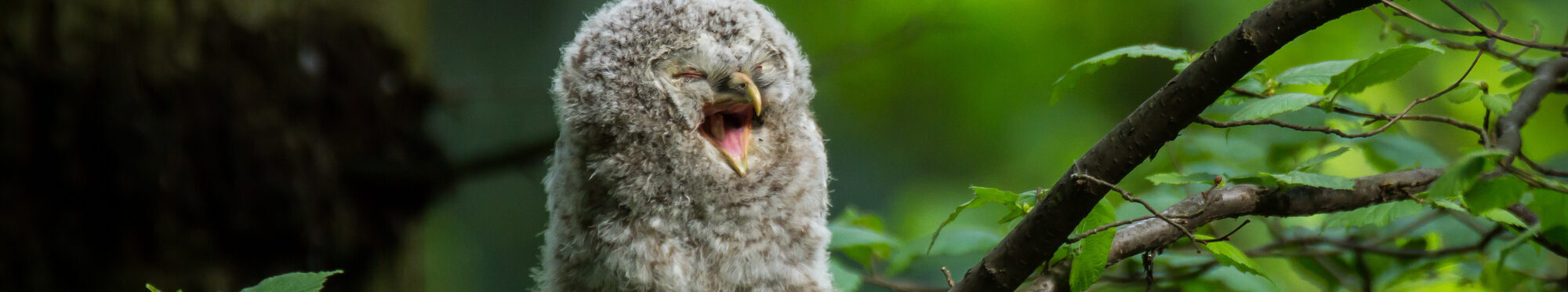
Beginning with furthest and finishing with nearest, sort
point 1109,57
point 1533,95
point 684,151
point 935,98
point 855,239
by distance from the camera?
point 935,98, point 855,239, point 1533,95, point 1109,57, point 684,151

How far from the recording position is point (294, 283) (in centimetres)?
66

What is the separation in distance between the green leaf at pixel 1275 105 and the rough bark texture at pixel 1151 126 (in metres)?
0.20

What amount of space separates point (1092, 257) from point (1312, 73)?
0.32 m

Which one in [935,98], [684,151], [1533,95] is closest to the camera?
[684,151]

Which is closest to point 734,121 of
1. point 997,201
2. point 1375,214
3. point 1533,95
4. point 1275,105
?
point 997,201

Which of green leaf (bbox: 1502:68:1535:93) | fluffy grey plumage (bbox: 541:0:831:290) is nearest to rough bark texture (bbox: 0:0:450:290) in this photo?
fluffy grey plumage (bbox: 541:0:831:290)

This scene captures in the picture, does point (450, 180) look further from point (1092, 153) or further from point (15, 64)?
point (1092, 153)

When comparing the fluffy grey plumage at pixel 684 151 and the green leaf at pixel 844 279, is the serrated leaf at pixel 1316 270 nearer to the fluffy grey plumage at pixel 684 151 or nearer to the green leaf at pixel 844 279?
the green leaf at pixel 844 279

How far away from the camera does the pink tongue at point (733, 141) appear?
0.67 m

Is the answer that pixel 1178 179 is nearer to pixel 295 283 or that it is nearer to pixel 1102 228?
pixel 1102 228

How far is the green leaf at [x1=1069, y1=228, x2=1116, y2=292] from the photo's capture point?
66cm

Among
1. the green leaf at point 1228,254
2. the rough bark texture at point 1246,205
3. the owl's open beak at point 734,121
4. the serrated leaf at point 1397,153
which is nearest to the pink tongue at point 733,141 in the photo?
the owl's open beak at point 734,121

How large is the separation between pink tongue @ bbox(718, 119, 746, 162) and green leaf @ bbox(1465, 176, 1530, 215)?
1.72 feet

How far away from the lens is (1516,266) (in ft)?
4.17
